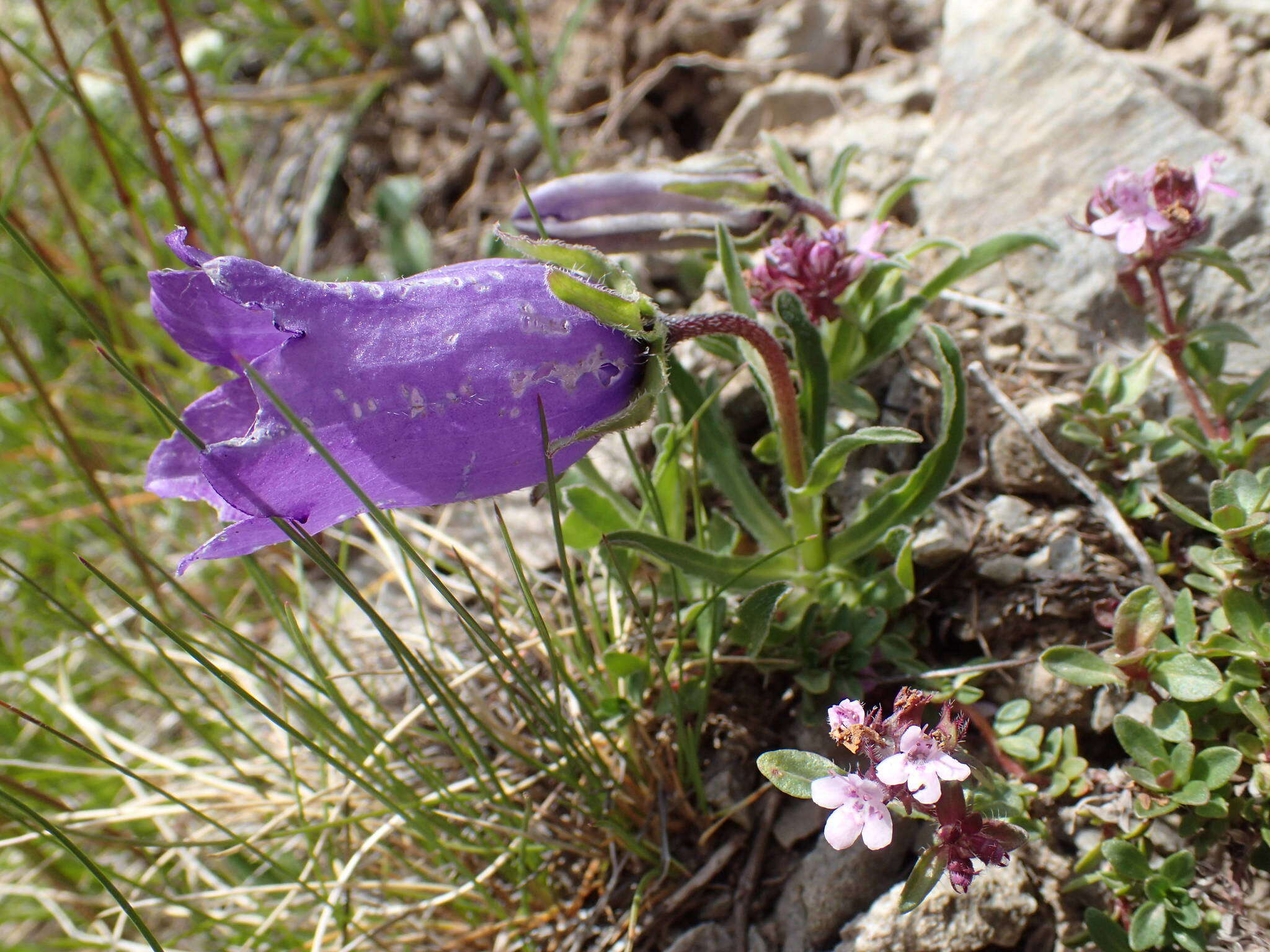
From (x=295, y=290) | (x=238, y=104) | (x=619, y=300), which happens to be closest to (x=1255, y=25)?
(x=619, y=300)

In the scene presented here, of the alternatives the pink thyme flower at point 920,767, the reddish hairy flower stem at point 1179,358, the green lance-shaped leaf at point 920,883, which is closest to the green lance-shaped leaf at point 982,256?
the reddish hairy flower stem at point 1179,358

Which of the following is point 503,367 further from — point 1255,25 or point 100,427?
point 100,427

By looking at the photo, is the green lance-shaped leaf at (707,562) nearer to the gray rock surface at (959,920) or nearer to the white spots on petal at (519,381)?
the white spots on petal at (519,381)

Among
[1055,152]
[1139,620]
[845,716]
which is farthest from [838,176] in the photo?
[845,716]

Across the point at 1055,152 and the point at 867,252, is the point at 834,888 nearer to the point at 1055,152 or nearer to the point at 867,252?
the point at 867,252

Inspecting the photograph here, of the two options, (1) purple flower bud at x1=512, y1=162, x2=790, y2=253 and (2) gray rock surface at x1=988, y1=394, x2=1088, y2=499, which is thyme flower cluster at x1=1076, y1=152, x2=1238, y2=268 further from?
(1) purple flower bud at x1=512, y1=162, x2=790, y2=253
